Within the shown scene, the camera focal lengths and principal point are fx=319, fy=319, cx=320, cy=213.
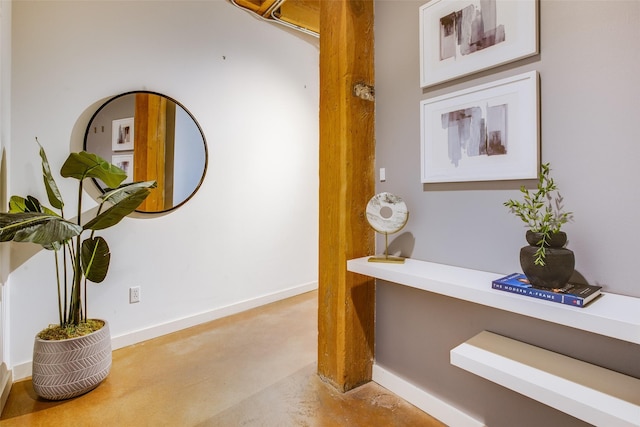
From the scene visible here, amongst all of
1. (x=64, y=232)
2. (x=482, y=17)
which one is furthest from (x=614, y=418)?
(x=64, y=232)

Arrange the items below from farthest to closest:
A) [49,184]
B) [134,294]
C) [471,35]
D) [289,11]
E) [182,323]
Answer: [289,11] < [182,323] < [134,294] < [49,184] < [471,35]

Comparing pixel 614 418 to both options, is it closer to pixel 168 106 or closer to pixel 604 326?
pixel 604 326

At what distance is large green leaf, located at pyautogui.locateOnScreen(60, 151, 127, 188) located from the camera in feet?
6.08

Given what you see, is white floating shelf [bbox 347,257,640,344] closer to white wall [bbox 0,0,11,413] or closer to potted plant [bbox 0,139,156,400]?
potted plant [bbox 0,139,156,400]

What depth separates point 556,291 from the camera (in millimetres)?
1086

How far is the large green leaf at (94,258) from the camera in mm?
1880

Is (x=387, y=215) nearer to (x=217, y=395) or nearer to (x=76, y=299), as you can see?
(x=217, y=395)

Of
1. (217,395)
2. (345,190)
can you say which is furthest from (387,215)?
(217,395)

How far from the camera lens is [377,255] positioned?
2006mm

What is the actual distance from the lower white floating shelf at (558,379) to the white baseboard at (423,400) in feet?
1.52

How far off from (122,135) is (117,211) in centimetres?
87

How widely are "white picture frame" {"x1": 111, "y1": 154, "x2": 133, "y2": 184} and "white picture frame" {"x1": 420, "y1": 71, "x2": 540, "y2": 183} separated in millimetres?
2151

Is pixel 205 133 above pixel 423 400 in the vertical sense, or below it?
above

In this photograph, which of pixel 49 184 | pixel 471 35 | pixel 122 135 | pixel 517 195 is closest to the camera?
pixel 517 195
